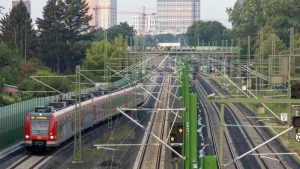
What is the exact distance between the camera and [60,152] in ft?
116

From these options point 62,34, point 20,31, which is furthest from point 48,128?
point 62,34

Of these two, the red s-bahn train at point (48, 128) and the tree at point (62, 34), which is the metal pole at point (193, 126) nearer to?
the red s-bahn train at point (48, 128)

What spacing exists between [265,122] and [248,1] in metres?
69.5

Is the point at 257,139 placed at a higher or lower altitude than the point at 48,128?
lower

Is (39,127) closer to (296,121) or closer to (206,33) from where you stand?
(296,121)

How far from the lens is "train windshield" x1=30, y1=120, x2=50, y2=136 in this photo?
34125mm

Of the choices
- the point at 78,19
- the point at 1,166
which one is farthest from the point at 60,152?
the point at 78,19

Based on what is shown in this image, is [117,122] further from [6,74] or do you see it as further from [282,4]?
[282,4]

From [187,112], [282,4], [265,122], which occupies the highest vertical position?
[282,4]

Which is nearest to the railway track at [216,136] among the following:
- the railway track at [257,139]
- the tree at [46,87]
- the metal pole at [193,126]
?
the railway track at [257,139]

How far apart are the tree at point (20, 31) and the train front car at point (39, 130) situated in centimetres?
5531

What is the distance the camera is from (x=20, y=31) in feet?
297

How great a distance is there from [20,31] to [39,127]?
57.9 meters

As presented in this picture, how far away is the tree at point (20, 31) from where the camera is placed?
89.5m
